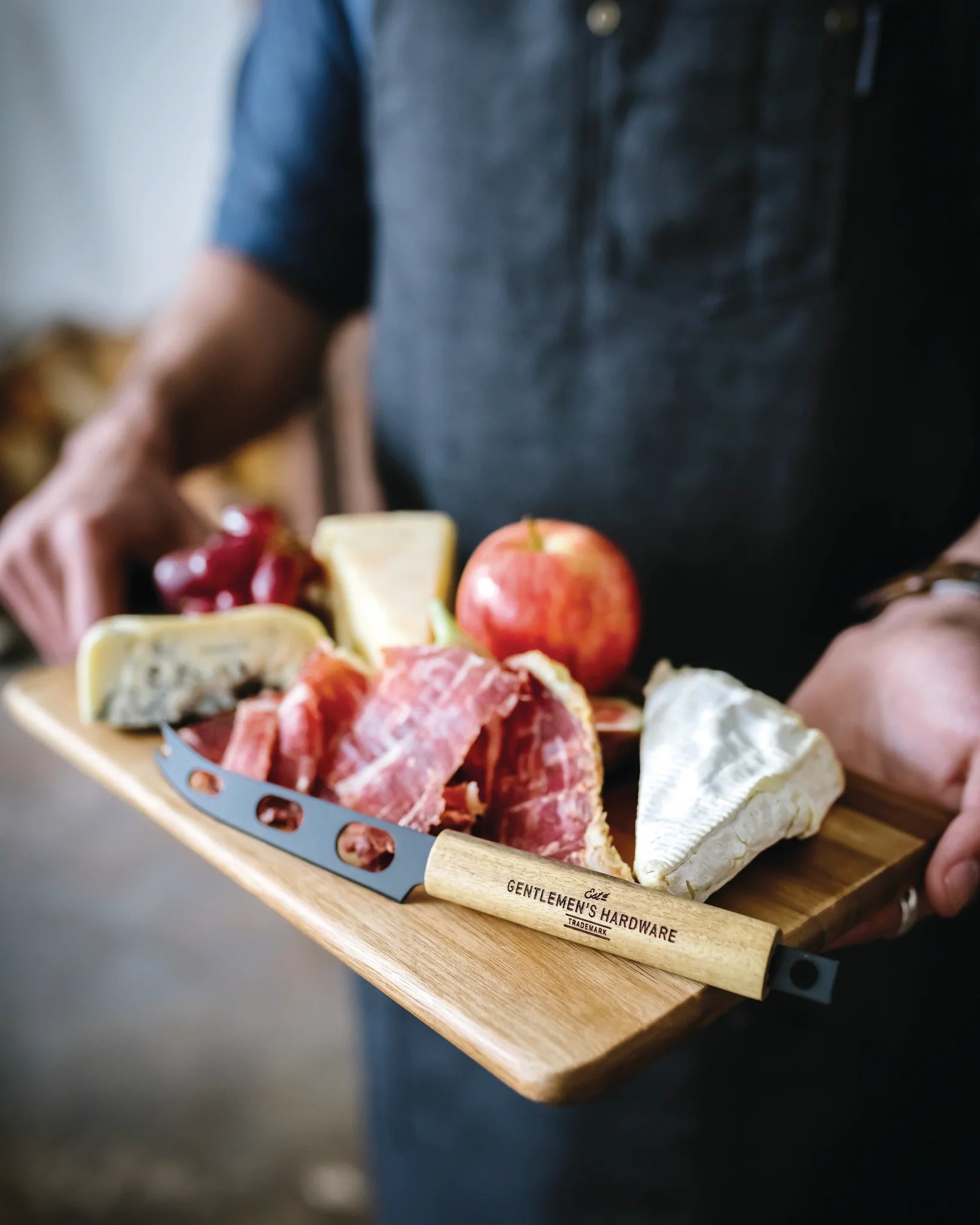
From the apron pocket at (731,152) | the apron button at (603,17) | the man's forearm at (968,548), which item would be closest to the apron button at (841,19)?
the apron pocket at (731,152)

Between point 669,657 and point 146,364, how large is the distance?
0.72m

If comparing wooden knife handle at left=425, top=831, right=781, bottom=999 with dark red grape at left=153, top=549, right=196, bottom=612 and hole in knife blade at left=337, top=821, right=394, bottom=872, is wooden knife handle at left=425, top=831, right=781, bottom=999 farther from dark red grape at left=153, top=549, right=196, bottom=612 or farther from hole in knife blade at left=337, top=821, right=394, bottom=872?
dark red grape at left=153, top=549, right=196, bottom=612

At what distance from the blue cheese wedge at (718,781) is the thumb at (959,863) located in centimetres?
8

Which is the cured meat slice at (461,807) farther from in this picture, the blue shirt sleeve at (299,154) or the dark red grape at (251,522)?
the blue shirt sleeve at (299,154)

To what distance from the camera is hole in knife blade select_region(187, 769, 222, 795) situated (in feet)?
2.26

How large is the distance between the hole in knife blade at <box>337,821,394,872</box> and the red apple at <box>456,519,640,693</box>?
8.1 inches

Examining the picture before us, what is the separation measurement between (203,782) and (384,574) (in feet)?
0.80

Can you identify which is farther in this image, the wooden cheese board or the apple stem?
the apple stem

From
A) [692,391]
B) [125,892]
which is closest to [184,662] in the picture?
[692,391]

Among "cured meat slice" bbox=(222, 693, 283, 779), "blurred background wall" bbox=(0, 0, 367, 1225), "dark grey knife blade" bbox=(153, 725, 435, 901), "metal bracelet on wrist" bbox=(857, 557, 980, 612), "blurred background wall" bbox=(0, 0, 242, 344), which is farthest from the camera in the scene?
"blurred background wall" bbox=(0, 0, 242, 344)

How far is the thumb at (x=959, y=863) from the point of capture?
0.60 meters

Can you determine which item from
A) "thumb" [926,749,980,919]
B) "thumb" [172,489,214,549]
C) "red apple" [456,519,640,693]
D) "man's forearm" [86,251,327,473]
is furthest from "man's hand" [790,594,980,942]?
"man's forearm" [86,251,327,473]

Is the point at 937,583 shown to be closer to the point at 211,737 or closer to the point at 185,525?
the point at 211,737

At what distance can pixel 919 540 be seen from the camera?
40.4 inches
